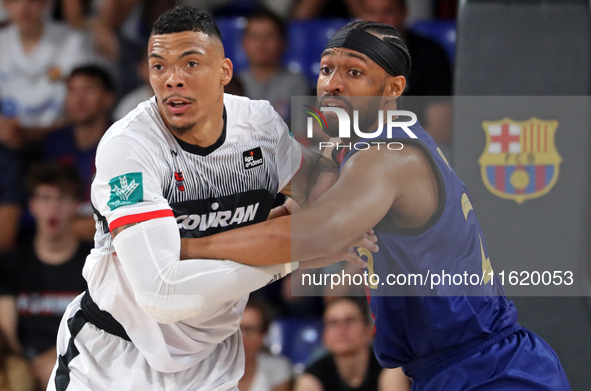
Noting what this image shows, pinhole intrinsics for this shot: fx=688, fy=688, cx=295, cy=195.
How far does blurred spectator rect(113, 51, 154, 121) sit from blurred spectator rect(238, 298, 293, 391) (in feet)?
6.86

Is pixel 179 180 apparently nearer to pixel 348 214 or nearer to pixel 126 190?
pixel 126 190

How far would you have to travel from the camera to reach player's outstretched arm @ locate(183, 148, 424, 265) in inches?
107

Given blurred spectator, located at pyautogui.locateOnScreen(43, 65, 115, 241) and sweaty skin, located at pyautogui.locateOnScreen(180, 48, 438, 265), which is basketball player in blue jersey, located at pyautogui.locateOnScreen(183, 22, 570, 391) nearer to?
sweaty skin, located at pyautogui.locateOnScreen(180, 48, 438, 265)

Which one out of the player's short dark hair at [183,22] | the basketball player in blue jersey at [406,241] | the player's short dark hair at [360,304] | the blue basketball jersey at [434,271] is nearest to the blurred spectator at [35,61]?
the player's short dark hair at [360,304]

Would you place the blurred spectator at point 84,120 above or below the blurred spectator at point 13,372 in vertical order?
above

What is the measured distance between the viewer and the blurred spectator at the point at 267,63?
247 inches

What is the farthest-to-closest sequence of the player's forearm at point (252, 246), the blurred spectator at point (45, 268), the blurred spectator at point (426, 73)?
the blurred spectator at point (45, 268) < the blurred spectator at point (426, 73) < the player's forearm at point (252, 246)

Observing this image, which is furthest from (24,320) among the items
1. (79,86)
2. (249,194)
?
(249,194)

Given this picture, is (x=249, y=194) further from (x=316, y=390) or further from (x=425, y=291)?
(x=316, y=390)

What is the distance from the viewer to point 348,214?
2701 mm

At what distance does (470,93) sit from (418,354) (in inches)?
88.5

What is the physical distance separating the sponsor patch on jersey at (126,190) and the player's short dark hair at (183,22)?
656 mm

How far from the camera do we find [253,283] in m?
2.83

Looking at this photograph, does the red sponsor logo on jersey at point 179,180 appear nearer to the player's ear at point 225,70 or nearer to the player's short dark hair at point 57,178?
the player's ear at point 225,70
